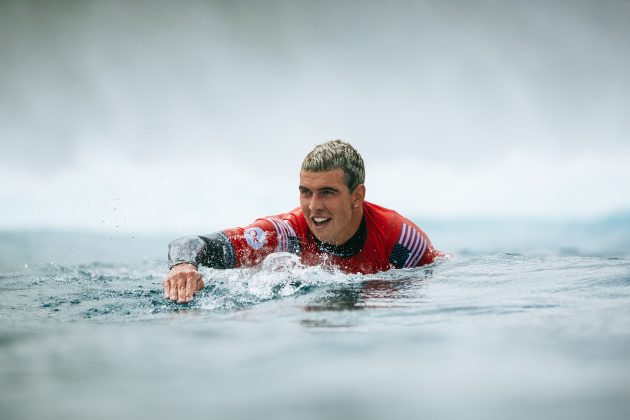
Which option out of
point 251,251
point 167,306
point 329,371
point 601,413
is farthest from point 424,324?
point 251,251

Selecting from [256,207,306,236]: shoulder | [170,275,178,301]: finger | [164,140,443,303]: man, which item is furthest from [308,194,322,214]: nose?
[170,275,178,301]: finger

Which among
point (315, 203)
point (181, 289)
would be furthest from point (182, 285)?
point (315, 203)

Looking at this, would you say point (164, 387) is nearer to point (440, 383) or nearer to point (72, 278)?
point (440, 383)

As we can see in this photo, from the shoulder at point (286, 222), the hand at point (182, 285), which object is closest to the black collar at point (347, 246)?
the shoulder at point (286, 222)

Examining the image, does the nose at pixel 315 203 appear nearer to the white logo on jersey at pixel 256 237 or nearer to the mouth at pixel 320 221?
the mouth at pixel 320 221

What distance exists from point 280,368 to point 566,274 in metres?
3.47

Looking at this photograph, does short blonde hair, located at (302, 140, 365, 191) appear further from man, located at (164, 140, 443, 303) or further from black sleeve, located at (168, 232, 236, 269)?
black sleeve, located at (168, 232, 236, 269)

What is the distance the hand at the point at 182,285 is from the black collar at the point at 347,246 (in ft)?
5.11

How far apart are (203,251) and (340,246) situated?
1.32 m

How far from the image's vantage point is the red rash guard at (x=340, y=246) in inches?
204

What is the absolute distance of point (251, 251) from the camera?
5.25 metres

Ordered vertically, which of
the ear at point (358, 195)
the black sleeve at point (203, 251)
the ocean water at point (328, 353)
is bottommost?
the ocean water at point (328, 353)

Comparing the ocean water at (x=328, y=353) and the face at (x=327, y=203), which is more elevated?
the face at (x=327, y=203)

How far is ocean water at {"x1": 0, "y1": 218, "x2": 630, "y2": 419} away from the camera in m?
1.96
